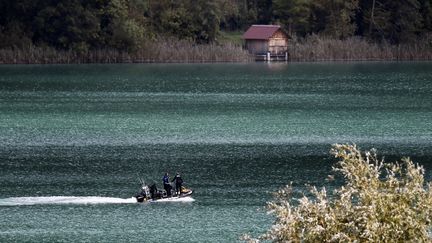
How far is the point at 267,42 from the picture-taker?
427ft

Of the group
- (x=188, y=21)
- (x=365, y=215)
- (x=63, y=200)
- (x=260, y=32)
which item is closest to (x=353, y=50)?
(x=260, y=32)

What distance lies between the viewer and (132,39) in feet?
404

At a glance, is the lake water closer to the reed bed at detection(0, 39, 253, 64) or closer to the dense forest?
the reed bed at detection(0, 39, 253, 64)

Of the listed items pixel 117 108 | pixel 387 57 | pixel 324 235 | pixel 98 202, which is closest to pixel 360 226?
pixel 324 235

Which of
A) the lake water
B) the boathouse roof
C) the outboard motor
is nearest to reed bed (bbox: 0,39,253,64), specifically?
the boathouse roof

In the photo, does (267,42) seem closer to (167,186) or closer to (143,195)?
(167,186)

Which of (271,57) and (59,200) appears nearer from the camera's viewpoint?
(59,200)

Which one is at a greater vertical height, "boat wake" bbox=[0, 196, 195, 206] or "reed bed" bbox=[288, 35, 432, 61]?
"boat wake" bbox=[0, 196, 195, 206]

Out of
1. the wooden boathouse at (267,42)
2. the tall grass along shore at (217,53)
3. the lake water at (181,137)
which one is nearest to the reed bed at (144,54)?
the tall grass along shore at (217,53)

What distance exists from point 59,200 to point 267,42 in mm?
85747

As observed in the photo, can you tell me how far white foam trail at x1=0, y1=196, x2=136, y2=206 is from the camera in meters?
45.3

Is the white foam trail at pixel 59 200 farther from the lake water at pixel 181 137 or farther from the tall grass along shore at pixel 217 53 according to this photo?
→ the tall grass along shore at pixel 217 53

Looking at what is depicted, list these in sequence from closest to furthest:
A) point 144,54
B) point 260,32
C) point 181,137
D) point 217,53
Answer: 1. point 181,137
2. point 217,53
3. point 144,54
4. point 260,32

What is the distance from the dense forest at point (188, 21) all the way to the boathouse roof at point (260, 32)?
119 inches
